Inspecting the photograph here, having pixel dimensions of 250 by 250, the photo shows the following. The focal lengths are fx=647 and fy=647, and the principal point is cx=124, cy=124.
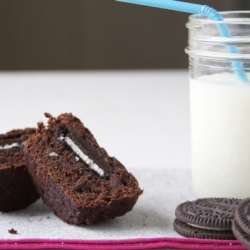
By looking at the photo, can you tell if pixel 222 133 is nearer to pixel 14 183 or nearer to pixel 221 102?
pixel 221 102

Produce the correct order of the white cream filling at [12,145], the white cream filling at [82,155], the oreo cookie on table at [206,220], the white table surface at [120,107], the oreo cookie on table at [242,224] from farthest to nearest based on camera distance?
1. the white table surface at [120,107]
2. the white cream filling at [12,145]
3. the white cream filling at [82,155]
4. the oreo cookie on table at [206,220]
5. the oreo cookie on table at [242,224]

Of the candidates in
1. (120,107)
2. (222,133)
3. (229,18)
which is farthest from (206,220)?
(120,107)

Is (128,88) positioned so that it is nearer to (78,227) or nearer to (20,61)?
(20,61)

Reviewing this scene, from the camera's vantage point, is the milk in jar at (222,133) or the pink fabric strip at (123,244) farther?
the milk in jar at (222,133)

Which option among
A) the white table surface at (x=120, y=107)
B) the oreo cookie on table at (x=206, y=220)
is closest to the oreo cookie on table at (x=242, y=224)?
the oreo cookie on table at (x=206, y=220)

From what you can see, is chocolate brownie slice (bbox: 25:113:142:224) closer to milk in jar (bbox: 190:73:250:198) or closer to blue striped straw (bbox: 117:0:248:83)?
milk in jar (bbox: 190:73:250:198)

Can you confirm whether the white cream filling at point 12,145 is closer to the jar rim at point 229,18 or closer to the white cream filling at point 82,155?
the white cream filling at point 82,155
